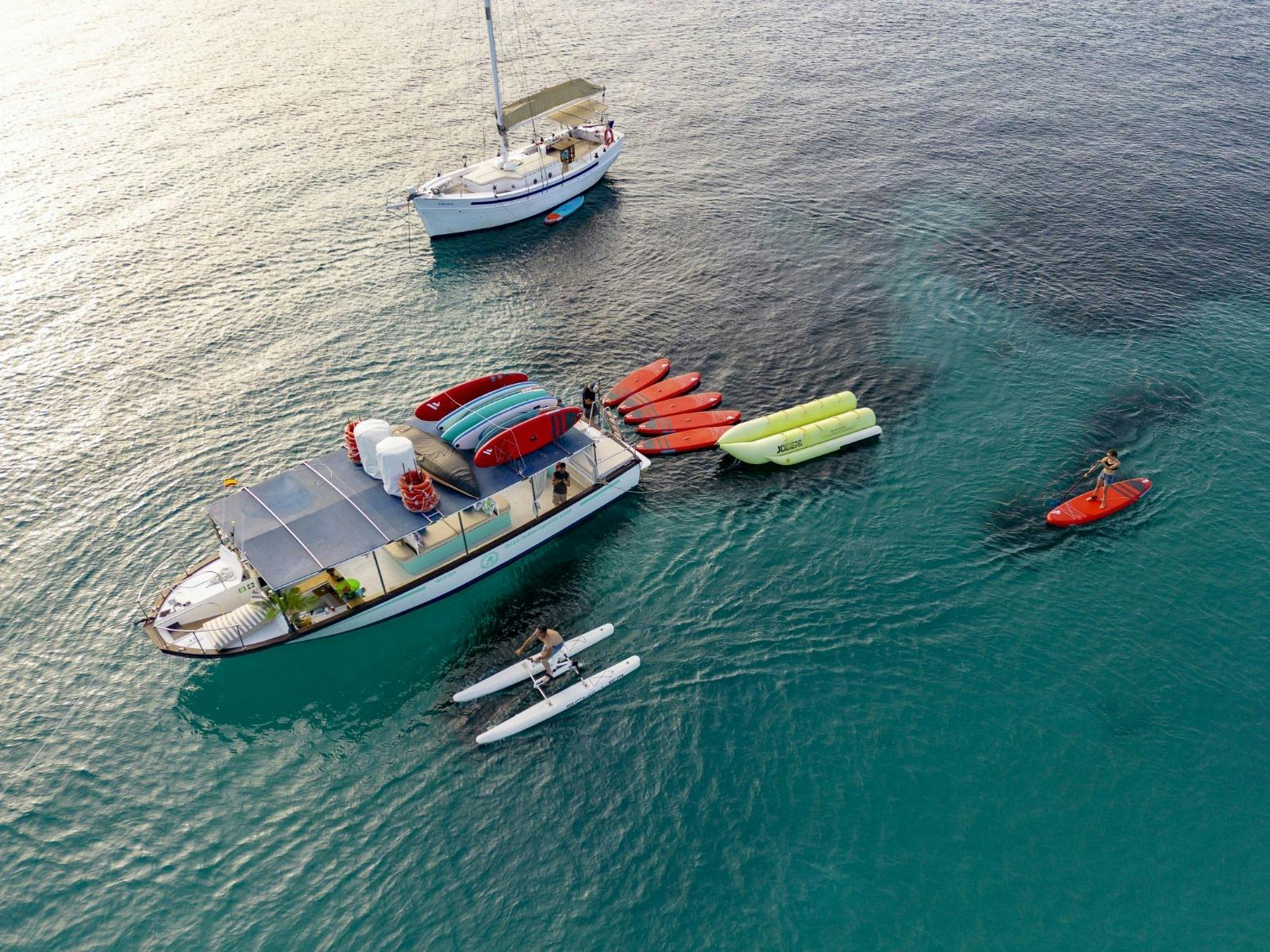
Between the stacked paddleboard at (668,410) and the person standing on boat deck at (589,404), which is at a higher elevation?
the person standing on boat deck at (589,404)

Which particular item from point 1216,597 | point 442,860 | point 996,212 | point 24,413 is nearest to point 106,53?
point 24,413

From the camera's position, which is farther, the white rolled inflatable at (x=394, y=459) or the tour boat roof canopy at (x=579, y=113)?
the tour boat roof canopy at (x=579, y=113)

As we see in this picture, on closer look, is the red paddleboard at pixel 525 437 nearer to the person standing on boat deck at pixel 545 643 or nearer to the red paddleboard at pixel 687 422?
the red paddleboard at pixel 687 422

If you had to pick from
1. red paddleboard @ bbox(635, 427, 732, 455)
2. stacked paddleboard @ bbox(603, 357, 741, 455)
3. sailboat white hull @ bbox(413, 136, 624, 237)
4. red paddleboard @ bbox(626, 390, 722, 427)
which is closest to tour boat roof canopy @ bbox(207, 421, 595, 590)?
red paddleboard @ bbox(635, 427, 732, 455)

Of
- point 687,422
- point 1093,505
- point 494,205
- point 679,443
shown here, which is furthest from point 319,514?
point 494,205

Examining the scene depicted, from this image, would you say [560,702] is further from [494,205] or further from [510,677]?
[494,205]

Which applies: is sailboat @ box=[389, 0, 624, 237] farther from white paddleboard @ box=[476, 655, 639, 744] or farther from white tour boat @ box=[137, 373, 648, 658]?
white paddleboard @ box=[476, 655, 639, 744]

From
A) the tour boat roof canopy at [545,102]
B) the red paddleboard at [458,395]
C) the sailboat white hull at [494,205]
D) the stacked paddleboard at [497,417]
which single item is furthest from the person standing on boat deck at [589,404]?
the tour boat roof canopy at [545,102]
